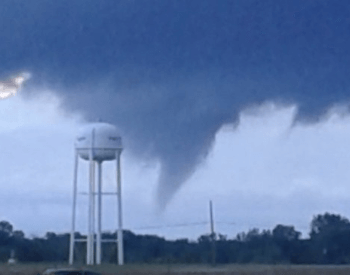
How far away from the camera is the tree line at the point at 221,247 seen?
82188 millimetres

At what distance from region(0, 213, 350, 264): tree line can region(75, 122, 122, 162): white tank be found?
15.2m

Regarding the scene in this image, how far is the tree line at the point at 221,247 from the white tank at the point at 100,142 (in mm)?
15227

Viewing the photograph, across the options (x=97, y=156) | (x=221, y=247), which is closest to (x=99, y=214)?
(x=97, y=156)

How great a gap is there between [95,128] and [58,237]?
35.5 meters

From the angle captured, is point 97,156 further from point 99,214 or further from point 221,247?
point 221,247

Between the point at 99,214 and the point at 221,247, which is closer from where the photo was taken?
the point at 99,214

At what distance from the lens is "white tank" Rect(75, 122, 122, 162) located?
66.4m

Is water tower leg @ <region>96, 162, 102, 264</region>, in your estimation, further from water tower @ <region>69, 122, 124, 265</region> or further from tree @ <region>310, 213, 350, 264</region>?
tree @ <region>310, 213, 350, 264</region>

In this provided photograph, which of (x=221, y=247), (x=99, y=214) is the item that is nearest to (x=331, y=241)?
(x=221, y=247)

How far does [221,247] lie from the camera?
9075 cm

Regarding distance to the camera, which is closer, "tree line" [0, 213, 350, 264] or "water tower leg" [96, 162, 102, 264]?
"water tower leg" [96, 162, 102, 264]

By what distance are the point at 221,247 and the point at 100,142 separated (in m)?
30.0

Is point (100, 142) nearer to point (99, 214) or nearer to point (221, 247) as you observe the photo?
point (99, 214)

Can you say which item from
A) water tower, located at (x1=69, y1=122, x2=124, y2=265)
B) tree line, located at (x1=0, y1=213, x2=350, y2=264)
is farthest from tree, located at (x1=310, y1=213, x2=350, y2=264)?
water tower, located at (x1=69, y1=122, x2=124, y2=265)
